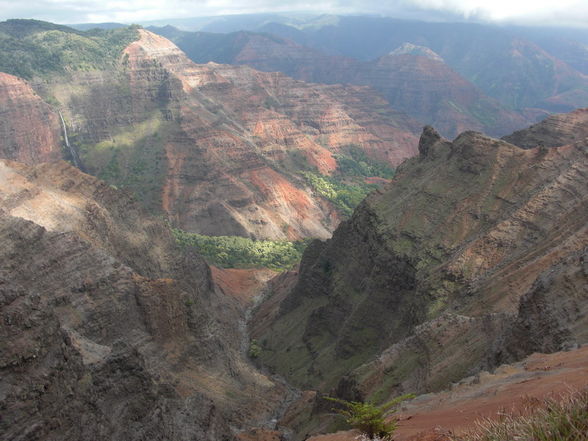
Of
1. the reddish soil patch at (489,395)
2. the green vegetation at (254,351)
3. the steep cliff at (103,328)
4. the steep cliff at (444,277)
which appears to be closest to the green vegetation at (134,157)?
the steep cliff at (103,328)

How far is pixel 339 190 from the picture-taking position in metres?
170

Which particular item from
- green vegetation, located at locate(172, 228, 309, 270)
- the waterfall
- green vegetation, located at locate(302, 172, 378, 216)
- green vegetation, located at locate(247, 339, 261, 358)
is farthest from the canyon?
the waterfall

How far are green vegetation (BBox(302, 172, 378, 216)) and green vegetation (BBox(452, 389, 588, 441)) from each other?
142000 mm

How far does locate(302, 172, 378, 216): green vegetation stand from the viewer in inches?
6230

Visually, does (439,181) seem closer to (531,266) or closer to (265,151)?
(531,266)

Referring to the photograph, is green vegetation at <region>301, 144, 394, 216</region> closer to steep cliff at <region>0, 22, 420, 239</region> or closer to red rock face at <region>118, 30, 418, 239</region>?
steep cliff at <region>0, 22, 420, 239</region>

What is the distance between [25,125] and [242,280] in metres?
97.0

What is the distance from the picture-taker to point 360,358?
54719 mm

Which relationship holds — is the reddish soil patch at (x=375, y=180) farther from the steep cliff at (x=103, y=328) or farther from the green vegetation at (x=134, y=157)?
the steep cliff at (x=103, y=328)

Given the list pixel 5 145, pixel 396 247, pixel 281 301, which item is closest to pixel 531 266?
pixel 396 247

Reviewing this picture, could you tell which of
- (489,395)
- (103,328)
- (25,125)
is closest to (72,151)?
(25,125)

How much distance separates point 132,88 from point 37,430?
541 feet

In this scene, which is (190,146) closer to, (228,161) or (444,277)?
(228,161)

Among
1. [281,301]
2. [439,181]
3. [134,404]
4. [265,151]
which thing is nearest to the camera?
[134,404]
